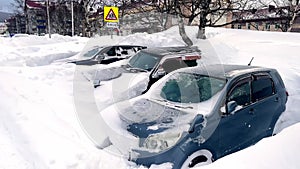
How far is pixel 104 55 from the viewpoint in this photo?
9602 mm

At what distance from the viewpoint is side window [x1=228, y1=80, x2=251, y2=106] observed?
13.1ft

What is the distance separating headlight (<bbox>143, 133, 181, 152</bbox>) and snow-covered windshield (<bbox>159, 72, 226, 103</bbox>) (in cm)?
80

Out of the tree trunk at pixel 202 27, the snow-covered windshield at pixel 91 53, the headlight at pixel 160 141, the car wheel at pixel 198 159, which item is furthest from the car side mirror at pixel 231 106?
the tree trunk at pixel 202 27

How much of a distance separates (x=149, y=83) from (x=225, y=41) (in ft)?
28.0

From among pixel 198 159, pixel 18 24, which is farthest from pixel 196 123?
pixel 18 24

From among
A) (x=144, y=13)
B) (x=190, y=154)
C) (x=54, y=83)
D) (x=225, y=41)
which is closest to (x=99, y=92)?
(x=54, y=83)

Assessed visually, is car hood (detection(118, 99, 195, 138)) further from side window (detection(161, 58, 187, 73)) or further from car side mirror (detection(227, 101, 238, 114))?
side window (detection(161, 58, 187, 73))

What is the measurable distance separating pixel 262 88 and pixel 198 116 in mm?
1608

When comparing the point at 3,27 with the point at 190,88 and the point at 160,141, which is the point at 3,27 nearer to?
the point at 190,88

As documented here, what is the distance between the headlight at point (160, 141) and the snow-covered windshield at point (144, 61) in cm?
349

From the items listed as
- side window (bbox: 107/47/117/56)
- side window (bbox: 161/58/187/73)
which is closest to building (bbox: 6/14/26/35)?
side window (bbox: 107/47/117/56)

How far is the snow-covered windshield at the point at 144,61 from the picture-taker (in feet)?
23.0

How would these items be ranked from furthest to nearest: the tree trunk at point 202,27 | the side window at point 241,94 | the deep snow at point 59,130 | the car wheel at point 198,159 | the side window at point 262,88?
the tree trunk at point 202,27 < the side window at point 262,88 < the side window at point 241,94 < the car wheel at point 198,159 < the deep snow at point 59,130

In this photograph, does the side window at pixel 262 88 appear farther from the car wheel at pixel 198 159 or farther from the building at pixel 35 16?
the building at pixel 35 16
